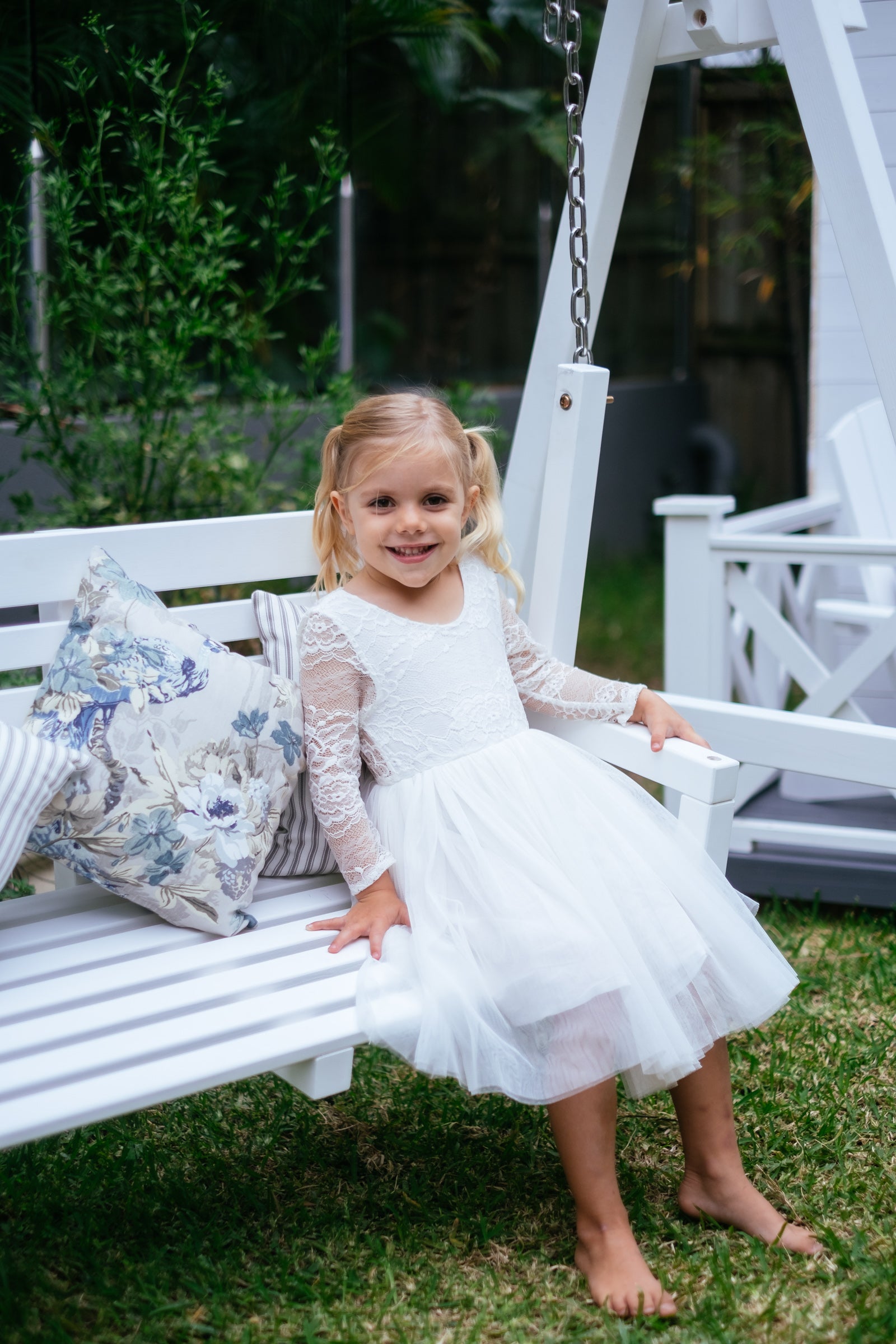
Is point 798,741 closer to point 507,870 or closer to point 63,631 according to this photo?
point 507,870

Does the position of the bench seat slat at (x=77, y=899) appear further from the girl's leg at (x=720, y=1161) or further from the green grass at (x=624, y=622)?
the green grass at (x=624, y=622)

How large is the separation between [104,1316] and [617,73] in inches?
81.4

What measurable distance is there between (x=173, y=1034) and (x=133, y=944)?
0.28 metres

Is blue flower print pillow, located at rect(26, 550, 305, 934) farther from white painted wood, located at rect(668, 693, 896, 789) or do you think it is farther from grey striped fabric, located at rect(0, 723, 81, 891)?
white painted wood, located at rect(668, 693, 896, 789)

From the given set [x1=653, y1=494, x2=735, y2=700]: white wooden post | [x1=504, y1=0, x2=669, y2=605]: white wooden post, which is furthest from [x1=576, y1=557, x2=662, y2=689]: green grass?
[x1=504, y1=0, x2=669, y2=605]: white wooden post

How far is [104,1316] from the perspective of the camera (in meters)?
1.72

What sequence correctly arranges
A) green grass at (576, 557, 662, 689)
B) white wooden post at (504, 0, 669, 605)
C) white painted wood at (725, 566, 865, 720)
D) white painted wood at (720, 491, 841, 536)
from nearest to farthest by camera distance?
white wooden post at (504, 0, 669, 605) → white painted wood at (725, 566, 865, 720) → white painted wood at (720, 491, 841, 536) → green grass at (576, 557, 662, 689)

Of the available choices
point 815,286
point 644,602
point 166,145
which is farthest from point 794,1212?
point 644,602

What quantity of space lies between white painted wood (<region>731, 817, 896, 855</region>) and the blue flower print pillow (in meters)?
1.44

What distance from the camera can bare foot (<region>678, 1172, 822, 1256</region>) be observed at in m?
1.84

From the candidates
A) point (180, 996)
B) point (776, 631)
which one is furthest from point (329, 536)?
point (776, 631)

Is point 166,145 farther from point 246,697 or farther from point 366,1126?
point 366,1126

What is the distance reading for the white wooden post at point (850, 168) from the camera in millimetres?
2047

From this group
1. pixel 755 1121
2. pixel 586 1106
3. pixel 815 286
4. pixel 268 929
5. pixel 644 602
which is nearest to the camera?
pixel 586 1106
